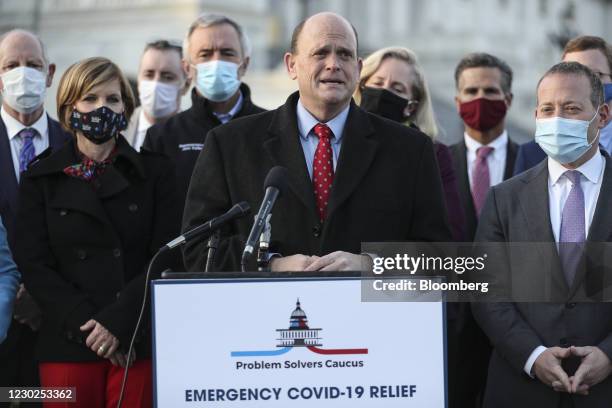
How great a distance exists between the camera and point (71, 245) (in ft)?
21.4

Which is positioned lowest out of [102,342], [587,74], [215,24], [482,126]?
[102,342]

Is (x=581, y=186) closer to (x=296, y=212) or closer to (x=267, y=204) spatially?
(x=296, y=212)

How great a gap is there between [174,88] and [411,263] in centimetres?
409

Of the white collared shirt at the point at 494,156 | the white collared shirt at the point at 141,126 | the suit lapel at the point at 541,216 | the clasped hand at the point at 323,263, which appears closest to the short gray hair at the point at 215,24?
the white collared shirt at the point at 141,126

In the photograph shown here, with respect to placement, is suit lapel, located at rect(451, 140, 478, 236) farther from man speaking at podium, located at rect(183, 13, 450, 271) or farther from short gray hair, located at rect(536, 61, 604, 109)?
man speaking at podium, located at rect(183, 13, 450, 271)

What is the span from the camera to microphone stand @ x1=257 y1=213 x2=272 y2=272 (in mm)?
5078

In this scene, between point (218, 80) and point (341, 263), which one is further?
point (218, 80)

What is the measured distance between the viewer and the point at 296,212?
5922mm

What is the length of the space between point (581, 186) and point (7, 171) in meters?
3.17

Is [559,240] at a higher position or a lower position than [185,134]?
lower

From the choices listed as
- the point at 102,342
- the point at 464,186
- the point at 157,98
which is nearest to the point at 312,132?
the point at 102,342

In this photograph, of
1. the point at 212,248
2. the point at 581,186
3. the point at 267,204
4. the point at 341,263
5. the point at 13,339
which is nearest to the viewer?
the point at 267,204

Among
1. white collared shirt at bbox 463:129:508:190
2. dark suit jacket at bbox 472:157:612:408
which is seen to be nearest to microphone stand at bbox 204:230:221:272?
dark suit jacket at bbox 472:157:612:408

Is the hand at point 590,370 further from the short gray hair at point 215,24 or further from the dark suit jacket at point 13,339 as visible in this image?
the short gray hair at point 215,24
